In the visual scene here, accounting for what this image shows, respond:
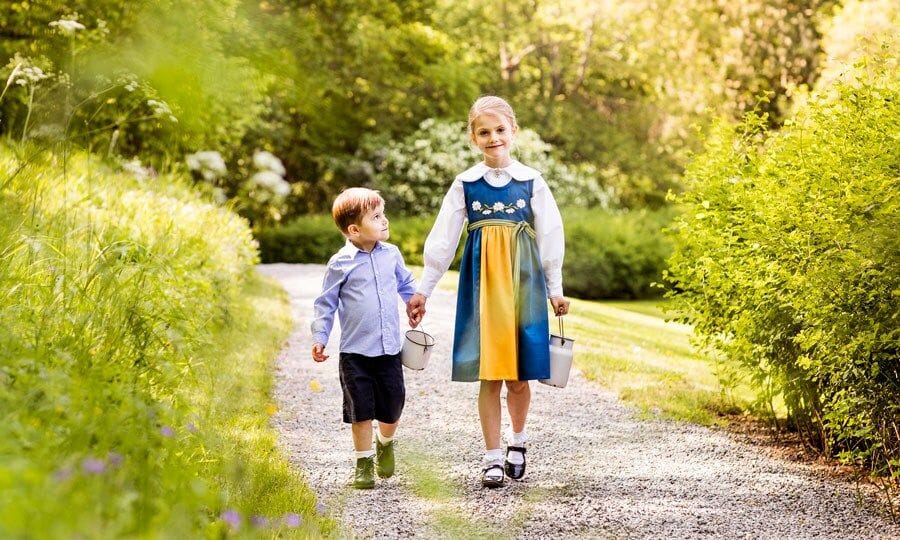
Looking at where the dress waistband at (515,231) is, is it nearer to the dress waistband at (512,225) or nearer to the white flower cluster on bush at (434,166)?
the dress waistband at (512,225)

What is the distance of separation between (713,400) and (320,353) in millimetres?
3581

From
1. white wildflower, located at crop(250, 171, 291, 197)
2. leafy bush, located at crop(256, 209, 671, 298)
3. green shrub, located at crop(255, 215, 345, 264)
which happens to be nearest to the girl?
leafy bush, located at crop(256, 209, 671, 298)

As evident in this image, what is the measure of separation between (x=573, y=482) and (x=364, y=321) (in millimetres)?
1216

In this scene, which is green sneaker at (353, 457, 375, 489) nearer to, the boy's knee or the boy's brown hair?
the boy's knee

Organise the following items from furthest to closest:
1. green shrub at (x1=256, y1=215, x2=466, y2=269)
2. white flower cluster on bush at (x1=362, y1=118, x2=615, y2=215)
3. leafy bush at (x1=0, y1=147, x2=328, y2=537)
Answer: white flower cluster on bush at (x1=362, y1=118, x2=615, y2=215) < green shrub at (x1=256, y1=215, x2=466, y2=269) < leafy bush at (x1=0, y1=147, x2=328, y2=537)

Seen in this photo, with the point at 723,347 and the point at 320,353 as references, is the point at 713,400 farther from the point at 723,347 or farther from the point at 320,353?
the point at 320,353

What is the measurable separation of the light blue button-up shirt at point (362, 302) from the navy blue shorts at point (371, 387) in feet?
0.22

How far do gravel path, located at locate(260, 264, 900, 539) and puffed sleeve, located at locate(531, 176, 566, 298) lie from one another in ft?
2.10

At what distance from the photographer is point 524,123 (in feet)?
78.8

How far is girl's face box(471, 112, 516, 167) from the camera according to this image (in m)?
4.56

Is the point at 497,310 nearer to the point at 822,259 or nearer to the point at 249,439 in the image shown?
the point at 249,439

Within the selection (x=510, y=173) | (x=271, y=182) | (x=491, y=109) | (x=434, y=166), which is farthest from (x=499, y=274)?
(x=434, y=166)

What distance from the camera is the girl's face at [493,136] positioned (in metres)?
4.56

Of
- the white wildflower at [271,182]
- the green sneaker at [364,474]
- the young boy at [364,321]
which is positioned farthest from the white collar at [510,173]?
the white wildflower at [271,182]
